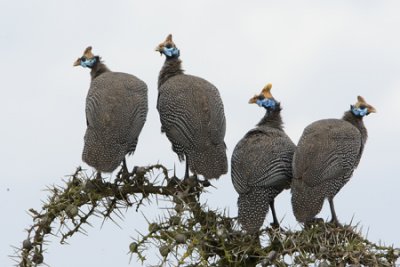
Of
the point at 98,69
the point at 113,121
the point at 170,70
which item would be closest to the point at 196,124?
the point at 113,121

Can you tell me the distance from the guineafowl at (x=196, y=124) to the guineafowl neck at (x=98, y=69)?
4.80 feet

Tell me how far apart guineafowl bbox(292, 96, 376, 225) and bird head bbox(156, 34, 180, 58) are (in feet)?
6.87

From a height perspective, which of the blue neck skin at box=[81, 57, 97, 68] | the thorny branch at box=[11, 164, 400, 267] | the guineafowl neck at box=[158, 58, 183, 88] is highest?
the blue neck skin at box=[81, 57, 97, 68]

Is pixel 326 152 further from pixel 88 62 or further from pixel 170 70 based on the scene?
pixel 88 62

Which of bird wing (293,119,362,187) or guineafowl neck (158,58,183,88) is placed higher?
guineafowl neck (158,58,183,88)

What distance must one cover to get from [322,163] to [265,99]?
1393 mm

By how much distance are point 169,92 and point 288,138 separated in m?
1.23

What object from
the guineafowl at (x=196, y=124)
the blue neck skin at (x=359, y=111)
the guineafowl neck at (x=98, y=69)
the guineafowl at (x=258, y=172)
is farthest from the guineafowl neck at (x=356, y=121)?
the guineafowl neck at (x=98, y=69)

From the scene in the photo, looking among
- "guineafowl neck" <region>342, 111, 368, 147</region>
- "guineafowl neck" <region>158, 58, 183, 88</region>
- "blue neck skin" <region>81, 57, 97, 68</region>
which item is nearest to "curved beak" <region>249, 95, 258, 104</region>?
"guineafowl neck" <region>158, 58, 183, 88</region>

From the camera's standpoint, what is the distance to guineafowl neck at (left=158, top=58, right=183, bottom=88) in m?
8.93

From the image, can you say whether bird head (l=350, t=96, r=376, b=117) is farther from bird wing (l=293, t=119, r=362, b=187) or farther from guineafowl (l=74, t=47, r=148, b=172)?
guineafowl (l=74, t=47, r=148, b=172)

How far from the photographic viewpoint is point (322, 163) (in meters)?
7.20

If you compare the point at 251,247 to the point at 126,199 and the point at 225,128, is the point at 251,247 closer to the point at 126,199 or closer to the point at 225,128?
the point at 126,199

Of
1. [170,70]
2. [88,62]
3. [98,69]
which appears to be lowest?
[170,70]
